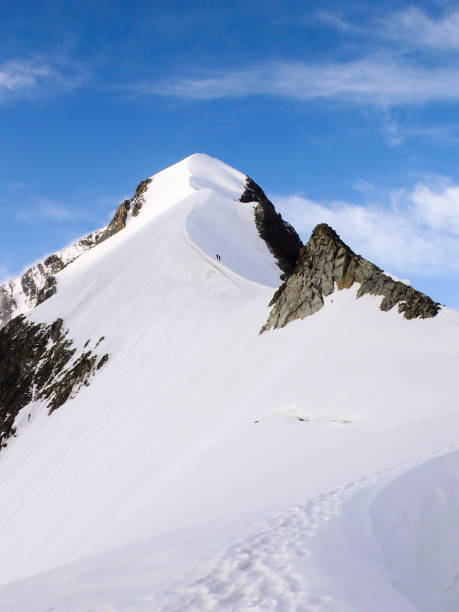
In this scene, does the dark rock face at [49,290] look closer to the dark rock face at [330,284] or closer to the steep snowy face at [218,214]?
the steep snowy face at [218,214]

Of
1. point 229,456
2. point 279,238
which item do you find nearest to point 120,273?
point 279,238

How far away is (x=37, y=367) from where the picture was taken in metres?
38.5

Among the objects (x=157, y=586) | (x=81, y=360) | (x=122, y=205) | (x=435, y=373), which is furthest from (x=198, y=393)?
(x=122, y=205)

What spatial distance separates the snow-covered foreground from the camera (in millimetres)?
5406

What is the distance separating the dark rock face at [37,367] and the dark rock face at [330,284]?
14.5 meters

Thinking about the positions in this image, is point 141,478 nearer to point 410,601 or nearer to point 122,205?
point 410,601

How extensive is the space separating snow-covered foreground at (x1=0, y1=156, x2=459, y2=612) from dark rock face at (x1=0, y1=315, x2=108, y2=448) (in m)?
1.28

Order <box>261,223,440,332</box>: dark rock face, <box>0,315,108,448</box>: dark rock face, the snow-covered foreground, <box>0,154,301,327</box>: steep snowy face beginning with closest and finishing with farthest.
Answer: the snow-covered foreground < <box>261,223,440,332</box>: dark rock face < <box>0,315,108,448</box>: dark rock face < <box>0,154,301,327</box>: steep snowy face

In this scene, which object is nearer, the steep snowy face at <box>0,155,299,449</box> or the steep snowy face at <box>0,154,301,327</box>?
the steep snowy face at <box>0,155,299,449</box>

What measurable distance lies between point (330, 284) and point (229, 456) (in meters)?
12.5

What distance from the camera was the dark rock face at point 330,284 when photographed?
68.1 ft

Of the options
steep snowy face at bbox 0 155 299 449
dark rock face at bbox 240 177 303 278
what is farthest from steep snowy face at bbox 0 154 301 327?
steep snowy face at bbox 0 155 299 449

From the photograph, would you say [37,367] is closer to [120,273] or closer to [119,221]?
[120,273]

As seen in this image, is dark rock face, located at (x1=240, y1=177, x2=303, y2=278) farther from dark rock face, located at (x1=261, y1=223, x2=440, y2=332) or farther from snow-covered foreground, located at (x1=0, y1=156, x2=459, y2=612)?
dark rock face, located at (x1=261, y1=223, x2=440, y2=332)
